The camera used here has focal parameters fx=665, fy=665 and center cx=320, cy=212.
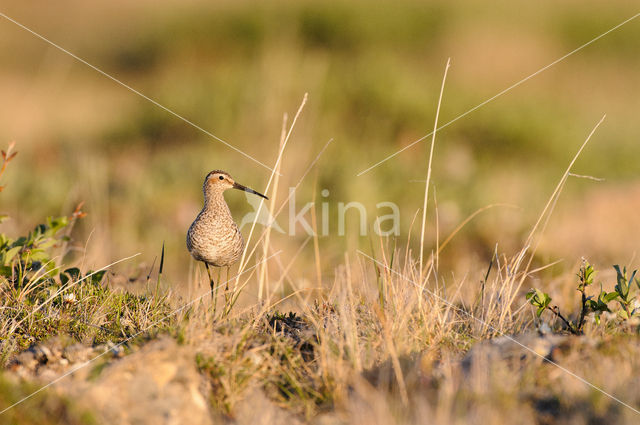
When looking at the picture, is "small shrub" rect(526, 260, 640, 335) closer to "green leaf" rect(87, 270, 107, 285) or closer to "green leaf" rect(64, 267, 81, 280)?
"green leaf" rect(87, 270, 107, 285)

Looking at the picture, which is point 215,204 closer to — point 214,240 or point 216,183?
point 216,183

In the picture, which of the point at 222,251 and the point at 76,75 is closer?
the point at 222,251

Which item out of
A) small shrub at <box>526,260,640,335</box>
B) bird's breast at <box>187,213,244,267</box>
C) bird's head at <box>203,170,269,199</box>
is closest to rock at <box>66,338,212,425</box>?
bird's breast at <box>187,213,244,267</box>

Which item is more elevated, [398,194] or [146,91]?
[146,91]

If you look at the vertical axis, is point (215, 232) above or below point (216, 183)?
below

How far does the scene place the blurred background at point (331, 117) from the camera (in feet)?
31.1

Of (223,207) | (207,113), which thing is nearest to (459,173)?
(207,113)

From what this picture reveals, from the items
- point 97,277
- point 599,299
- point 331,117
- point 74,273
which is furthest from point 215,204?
point 331,117

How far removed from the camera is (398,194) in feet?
34.0

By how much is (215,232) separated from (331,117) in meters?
8.61

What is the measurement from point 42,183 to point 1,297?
20.2 ft

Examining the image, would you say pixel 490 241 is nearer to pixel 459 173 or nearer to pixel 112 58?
pixel 459 173

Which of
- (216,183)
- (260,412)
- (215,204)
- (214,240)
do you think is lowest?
(260,412)

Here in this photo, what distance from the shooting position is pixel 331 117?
1256 centimetres
